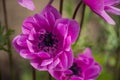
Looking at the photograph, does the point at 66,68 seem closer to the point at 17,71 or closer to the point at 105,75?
the point at 105,75

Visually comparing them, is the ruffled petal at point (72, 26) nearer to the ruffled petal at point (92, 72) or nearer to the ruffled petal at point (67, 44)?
the ruffled petal at point (67, 44)

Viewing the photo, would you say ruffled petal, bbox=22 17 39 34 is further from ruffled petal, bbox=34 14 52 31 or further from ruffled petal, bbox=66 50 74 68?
ruffled petal, bbox=66 50 74 68

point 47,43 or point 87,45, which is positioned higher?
point 47,43

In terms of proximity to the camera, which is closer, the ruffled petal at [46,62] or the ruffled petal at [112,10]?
the ruffled petal at [46,62]

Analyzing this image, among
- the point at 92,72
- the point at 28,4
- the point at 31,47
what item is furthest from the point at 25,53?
the point at 92,72

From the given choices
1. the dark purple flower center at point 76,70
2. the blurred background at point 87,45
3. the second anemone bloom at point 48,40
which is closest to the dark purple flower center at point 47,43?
the second anemone bloom at point 48,40

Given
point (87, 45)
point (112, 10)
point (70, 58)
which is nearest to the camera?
point (70, 58)

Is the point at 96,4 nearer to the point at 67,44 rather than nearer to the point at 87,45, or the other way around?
the point at 67,44

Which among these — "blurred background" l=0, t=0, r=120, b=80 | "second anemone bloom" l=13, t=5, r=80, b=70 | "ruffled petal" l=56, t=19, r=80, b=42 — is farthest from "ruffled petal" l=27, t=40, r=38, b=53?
"blurred background" l=0, t=0, r=120, b=80

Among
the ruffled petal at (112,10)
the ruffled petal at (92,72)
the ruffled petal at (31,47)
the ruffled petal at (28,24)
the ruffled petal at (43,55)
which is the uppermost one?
the ruffled petal at (112,10)
